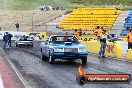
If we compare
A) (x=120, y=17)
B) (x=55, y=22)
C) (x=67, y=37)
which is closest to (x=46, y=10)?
(x=55, y=22)

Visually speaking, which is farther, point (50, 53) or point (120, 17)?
point (120, 17)

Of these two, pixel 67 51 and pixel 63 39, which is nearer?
pixel 67 51

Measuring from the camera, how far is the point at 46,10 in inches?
3056

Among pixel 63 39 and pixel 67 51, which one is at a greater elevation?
pixel 63 39

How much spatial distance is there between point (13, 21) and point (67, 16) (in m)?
9.43

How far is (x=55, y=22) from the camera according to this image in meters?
66.2

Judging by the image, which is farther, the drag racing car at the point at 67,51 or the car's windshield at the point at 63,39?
the car's windshield at the point at 63,39

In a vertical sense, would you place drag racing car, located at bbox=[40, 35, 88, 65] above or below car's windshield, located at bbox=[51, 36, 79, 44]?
below

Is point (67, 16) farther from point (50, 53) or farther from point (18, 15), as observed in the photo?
point (50, 53)

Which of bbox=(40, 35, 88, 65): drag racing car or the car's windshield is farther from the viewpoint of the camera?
the car's windshield

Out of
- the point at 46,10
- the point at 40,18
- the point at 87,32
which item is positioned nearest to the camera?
the point at 87,32

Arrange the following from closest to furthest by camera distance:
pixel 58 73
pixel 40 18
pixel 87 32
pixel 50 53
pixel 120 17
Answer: pixel 58 73 → pixel 50 53 → pixel 87 32 → pixel 120 17 → pixel 40 18

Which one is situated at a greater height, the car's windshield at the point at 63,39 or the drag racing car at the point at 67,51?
the car's windshield at the point at 63,39

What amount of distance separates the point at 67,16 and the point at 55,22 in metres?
2.67
